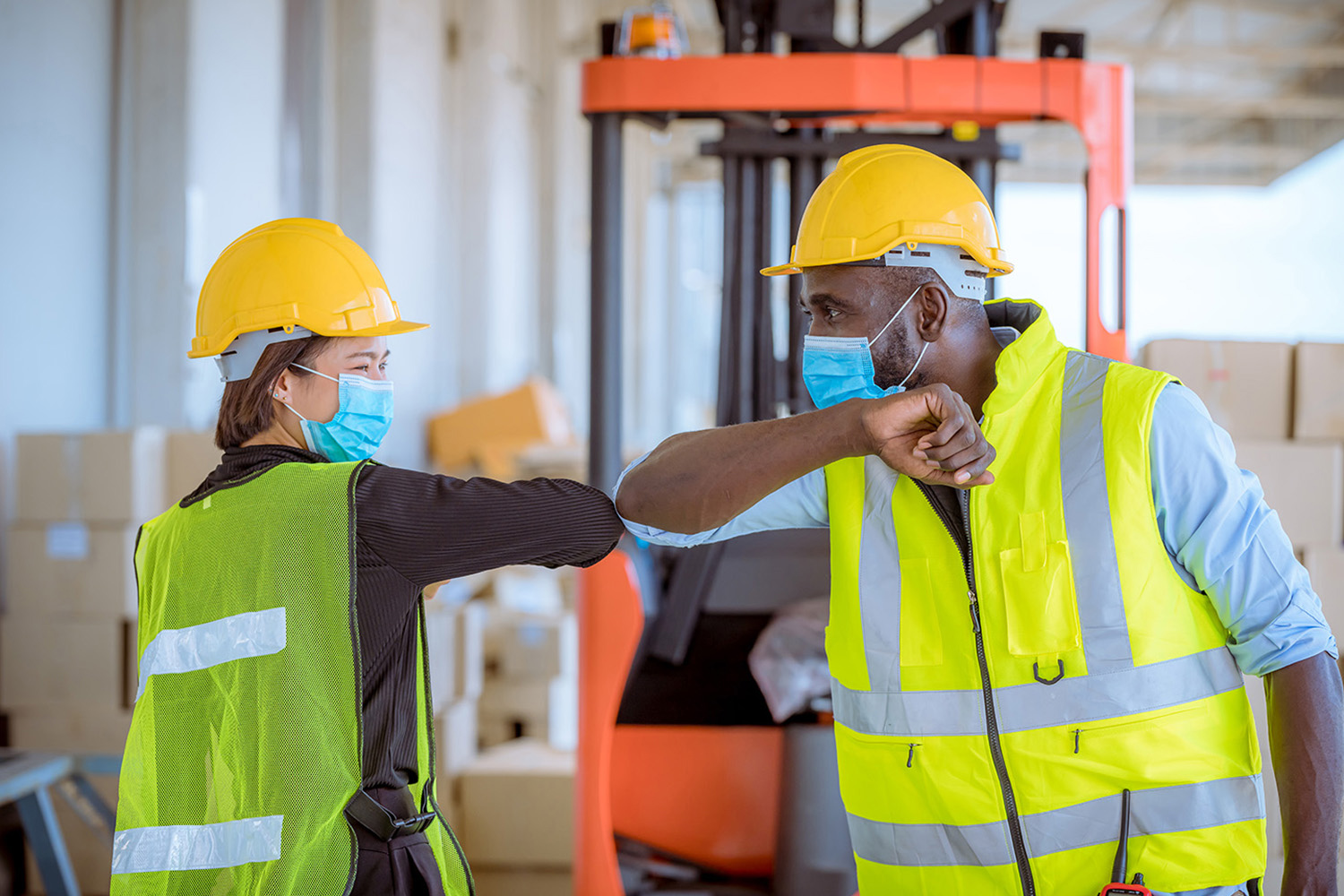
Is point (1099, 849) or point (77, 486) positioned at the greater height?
point (77, 486)

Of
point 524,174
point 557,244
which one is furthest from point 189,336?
point 557,244

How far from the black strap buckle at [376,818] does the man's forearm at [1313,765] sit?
114cm

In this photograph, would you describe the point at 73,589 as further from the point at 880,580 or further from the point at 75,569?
the point at 880,580

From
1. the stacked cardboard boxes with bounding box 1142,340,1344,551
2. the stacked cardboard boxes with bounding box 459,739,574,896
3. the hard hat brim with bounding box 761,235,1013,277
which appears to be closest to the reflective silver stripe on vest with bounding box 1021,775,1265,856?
the hard hat brim with bounding box 761,235,1013,277

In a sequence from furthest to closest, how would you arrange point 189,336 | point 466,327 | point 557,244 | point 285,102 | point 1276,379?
point 557,244 → point 466,327 → point 285,102 → point 189,336 → point 1276,379

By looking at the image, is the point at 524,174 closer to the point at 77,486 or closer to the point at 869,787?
the point at 77,486

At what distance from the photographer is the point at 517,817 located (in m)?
4.23

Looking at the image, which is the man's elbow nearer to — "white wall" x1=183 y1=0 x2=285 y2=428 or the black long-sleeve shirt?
the black long-sleeve shirt

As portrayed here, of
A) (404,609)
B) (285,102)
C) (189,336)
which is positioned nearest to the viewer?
(404,609)

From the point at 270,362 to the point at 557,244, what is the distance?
11879mm

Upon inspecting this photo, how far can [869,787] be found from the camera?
1.59 m

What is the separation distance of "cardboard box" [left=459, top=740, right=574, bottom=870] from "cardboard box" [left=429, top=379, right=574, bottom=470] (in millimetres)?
4218

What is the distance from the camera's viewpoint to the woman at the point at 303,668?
1379mm

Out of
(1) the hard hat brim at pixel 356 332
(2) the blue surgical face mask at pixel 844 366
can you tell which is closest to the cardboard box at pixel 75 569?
(1) the hard hat brim at pixel 356 332
